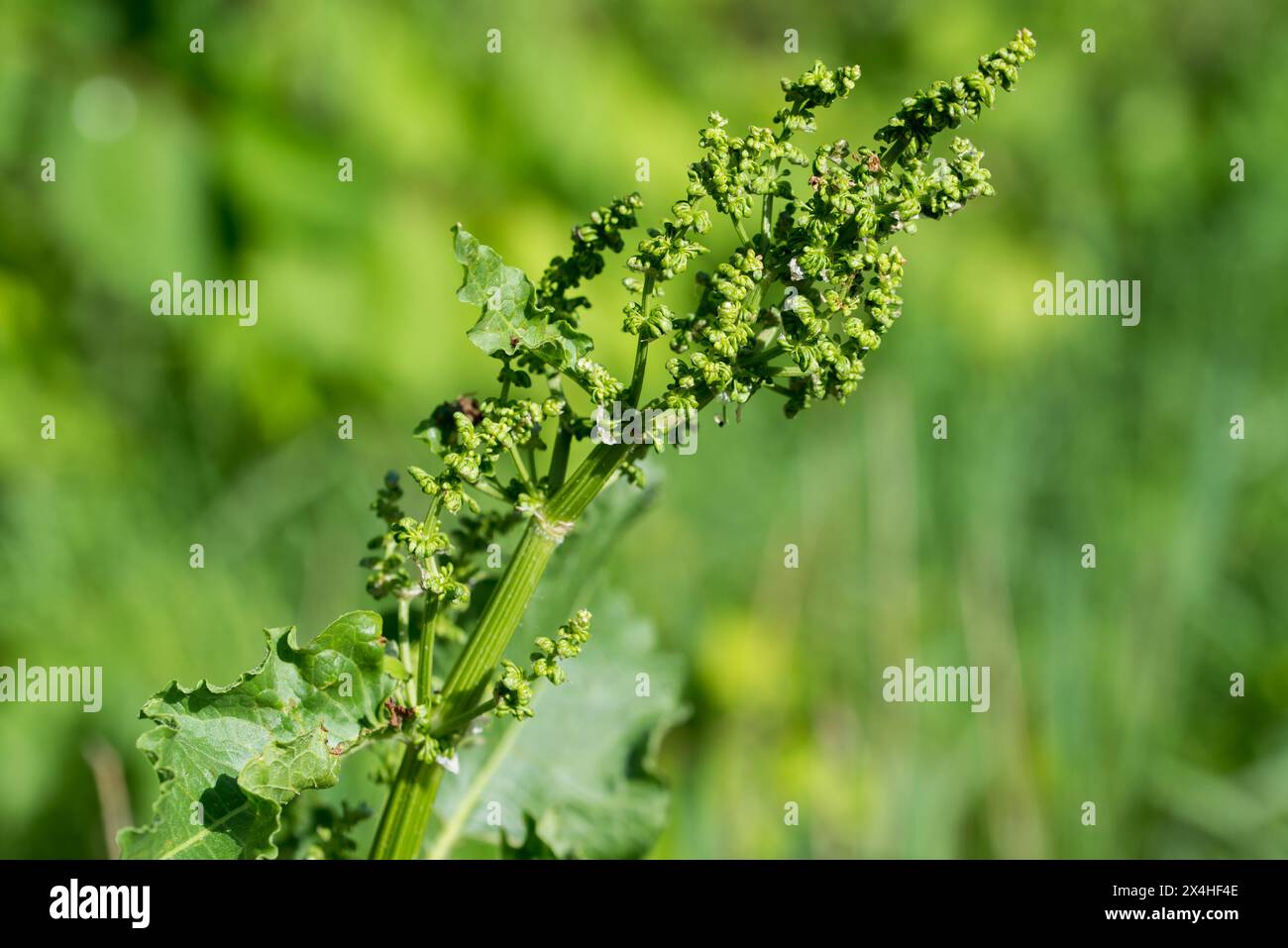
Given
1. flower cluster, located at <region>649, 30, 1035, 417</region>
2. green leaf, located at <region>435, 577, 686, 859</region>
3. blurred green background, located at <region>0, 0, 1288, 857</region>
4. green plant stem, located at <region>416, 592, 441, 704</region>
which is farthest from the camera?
blurred green background, located at <region>0, 0, 1288, 857</region>

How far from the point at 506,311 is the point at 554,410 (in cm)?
12

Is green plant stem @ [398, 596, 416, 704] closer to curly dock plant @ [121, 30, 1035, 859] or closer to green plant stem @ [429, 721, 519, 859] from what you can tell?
curly dock plant @ [121, 30, 1035, 859]

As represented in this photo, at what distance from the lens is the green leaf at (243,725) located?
4.25 feet

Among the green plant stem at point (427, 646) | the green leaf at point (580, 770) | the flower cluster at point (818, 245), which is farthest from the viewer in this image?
the green leaf at point (580, 770)

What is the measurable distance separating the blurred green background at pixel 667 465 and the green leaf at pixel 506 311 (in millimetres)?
2618

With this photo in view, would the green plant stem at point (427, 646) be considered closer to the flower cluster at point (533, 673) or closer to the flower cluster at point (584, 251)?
the flower cluster at point (533, 673)

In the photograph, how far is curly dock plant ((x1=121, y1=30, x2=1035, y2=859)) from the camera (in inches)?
49.6

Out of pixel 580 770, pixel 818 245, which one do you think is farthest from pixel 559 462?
pixel 580 770

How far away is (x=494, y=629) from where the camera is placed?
1.32 m

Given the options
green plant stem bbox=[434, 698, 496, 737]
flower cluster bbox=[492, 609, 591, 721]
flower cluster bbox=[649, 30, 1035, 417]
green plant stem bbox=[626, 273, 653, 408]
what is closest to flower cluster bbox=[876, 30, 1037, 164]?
flower cluster bbox=[649, 30, 1035, 417]

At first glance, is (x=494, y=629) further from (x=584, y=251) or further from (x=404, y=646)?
(x=584, y=251)

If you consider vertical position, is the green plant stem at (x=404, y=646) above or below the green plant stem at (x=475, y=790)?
above

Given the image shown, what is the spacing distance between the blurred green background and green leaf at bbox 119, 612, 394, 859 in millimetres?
2525

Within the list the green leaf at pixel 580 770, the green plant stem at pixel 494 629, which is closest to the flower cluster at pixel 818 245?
the green plant stem at pixel 494 629
